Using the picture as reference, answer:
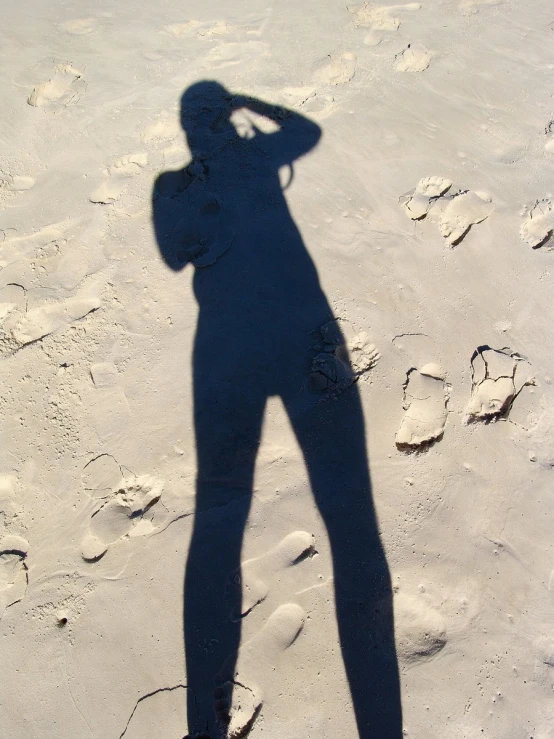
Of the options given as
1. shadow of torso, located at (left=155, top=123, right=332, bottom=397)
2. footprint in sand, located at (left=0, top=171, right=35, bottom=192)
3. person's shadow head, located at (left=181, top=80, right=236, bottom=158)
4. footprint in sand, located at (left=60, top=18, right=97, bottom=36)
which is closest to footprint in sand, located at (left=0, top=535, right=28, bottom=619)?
shadow of torso, located at (left=155, top=123, right=332, bottom=397)

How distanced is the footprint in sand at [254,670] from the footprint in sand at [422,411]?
3.82 feet

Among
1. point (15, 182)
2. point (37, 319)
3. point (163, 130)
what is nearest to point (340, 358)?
point (37, 319)

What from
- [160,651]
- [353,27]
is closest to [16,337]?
[160,651]

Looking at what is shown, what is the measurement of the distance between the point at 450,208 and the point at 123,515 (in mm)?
3286

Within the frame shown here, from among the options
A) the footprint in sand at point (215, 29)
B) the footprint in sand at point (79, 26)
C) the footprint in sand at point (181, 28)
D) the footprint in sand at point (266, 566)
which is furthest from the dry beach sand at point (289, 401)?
the footprint in sand at point (79, 26)

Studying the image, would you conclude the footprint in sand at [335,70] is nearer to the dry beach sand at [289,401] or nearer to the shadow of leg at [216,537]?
the dry beach sand at [289,401]

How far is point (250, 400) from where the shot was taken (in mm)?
2826

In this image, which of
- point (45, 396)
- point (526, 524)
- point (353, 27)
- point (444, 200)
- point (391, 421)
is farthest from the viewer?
point (353, 27)

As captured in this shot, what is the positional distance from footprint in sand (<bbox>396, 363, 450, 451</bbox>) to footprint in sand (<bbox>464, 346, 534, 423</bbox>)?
0.59 feet

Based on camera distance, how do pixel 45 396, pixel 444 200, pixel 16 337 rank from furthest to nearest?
pixel 444 200 → pixel 16 337 → pixel 45 396

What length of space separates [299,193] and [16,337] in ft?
8.16

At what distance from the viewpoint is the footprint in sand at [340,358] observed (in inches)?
112

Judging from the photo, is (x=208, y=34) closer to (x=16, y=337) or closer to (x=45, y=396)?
(x=16, y=337)

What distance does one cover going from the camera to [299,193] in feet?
12.3
